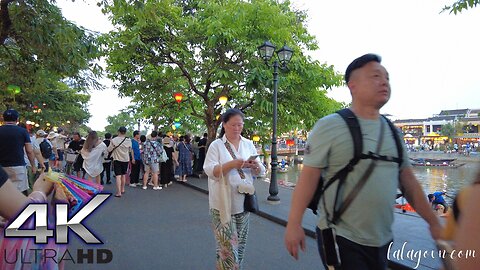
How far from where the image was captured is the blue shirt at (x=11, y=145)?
16.4 ft

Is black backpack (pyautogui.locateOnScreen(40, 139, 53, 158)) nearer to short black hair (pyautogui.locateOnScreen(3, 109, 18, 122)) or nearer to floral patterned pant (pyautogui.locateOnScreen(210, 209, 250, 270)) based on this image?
short black hair (pyautogui.locateOnScreen(3, 109, 18, 122))

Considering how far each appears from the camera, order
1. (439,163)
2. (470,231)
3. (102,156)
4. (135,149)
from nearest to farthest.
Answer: (470,231), (102,156), (135,149), (439,163)

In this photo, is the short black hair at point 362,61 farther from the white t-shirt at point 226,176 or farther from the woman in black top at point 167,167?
the woman in black top at point 167,167

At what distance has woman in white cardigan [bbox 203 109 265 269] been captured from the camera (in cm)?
315

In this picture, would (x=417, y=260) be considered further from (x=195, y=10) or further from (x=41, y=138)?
(x=195, y=10)

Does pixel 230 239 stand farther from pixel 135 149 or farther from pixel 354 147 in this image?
pixel 135 149

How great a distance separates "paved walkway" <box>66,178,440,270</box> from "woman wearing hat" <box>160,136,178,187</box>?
3160 millimetres

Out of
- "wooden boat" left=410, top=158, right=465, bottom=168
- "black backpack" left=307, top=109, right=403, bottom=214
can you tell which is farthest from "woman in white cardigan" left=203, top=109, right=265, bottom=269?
"wooden boat" left=410, top=158, right=465, bottom=168

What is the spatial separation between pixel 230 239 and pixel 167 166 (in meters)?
9.38

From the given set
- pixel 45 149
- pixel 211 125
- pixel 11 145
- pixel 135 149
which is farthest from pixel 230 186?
pixel 211 125

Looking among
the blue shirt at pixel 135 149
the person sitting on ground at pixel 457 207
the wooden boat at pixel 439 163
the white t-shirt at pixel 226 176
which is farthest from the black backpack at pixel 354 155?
the wooden boat at pixel 439 163

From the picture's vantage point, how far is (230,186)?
126 inches

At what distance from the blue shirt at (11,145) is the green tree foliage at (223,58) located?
6.37 m

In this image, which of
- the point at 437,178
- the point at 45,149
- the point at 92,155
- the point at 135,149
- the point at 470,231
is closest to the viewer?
the point at 470,231
